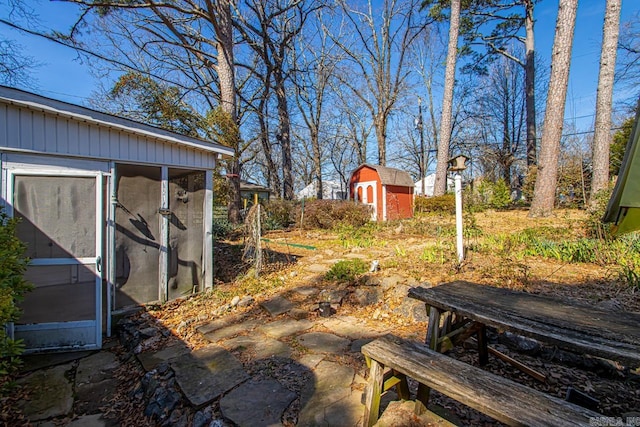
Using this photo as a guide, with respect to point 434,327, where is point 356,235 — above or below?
above

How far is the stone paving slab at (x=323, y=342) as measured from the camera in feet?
9.17

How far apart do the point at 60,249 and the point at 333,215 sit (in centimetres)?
811

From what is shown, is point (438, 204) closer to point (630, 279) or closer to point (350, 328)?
point (630, 279)

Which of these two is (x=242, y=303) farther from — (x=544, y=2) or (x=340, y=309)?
(x=544, y=2)

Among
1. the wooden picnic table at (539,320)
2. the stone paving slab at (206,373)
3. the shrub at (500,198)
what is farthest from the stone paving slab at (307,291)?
the shrub at (500,198)

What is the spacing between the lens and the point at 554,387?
2.14 metres

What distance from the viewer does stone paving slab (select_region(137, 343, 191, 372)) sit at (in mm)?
2768

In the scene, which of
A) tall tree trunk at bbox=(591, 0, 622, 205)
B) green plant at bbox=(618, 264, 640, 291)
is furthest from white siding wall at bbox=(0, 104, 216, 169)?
tall tree trunk at bbox=(591, 0, 622, 205)

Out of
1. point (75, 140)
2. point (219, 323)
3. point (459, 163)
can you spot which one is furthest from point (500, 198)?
point (75, 140)

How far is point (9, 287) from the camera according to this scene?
7.26ft

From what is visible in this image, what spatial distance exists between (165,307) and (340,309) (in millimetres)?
2375

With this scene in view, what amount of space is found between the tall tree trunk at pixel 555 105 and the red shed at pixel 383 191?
5438 mm

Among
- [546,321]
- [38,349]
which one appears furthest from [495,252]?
[38,349]

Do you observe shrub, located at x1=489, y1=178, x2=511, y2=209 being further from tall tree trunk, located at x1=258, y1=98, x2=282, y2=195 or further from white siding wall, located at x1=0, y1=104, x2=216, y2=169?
white siding wall, located at x1=0, y1=104, x2=216, y2=169
